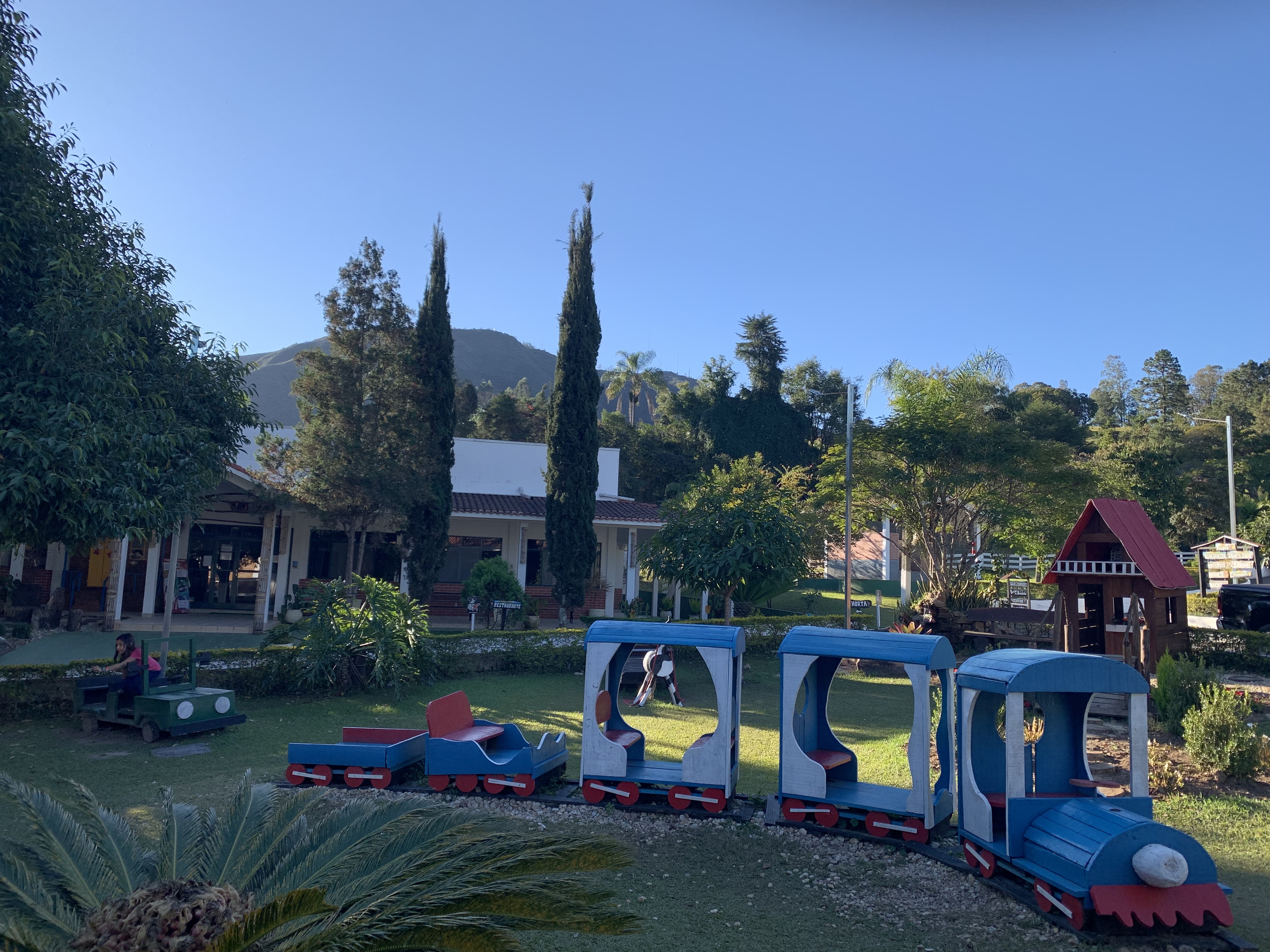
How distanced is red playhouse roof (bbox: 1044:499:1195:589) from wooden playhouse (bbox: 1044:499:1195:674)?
1cm

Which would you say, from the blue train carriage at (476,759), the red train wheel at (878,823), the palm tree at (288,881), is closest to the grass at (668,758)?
the red train wheel at (878,823)

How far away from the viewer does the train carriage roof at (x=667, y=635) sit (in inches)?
331

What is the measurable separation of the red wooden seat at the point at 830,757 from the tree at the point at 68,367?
350 inches

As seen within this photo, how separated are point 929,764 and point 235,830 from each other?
5.97 meters

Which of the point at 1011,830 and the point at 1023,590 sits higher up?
the point at 1023,590

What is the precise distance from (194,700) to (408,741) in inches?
155

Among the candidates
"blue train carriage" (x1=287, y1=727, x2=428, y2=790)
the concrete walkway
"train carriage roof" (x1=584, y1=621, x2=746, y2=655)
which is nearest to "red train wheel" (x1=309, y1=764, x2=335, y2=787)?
"blue train carriage" (x1=287, y1=727, x2=428, y2=790)

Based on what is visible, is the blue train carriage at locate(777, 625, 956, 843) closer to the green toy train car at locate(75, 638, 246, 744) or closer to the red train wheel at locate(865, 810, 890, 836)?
the red train wheel at locate(865, 810, 890, 836)

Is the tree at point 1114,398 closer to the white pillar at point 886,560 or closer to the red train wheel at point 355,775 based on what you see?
the white pillar at point 886,560

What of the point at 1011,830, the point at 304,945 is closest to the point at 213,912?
the point at 304,945

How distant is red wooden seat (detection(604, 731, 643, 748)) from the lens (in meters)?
8.96

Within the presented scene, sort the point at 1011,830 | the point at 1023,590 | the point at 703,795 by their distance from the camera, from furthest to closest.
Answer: the point at 1023,590, the point at 703,795, the point at 1011,830

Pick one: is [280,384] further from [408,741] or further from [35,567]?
[408,741]

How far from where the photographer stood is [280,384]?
5694 inches
